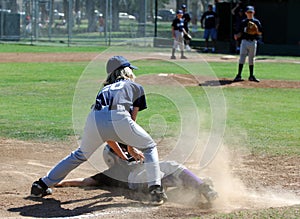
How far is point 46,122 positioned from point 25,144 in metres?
2.23

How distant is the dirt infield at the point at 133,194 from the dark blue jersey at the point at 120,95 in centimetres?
109

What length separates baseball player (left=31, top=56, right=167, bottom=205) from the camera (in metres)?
7.50

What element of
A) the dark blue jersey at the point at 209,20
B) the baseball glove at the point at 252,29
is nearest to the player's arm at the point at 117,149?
the baseball glove at the point at 252,29

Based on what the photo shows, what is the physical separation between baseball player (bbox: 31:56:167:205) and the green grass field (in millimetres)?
3611

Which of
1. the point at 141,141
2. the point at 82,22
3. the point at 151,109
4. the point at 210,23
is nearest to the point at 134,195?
the point at 141,141

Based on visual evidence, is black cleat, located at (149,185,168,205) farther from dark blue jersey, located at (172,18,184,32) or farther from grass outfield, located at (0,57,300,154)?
dark blue jersey, located at (172,18,184,32)

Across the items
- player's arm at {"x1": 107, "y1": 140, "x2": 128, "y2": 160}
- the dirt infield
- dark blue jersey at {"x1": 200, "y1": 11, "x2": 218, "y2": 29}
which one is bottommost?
the dirt infield

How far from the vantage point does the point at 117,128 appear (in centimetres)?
750

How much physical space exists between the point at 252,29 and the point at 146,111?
23.6 feet

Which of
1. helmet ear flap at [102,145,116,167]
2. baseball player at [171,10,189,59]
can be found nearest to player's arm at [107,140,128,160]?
helmet ear flap at [102,145,116,167]

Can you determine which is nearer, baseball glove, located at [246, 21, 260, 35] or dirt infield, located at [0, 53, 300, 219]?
dirt infield, located at [0, 53, 300, 219]

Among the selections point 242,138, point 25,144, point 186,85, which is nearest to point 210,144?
point 242,138

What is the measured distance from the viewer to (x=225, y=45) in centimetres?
3866

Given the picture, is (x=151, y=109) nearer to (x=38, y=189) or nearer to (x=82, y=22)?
(x=38, y=189)
